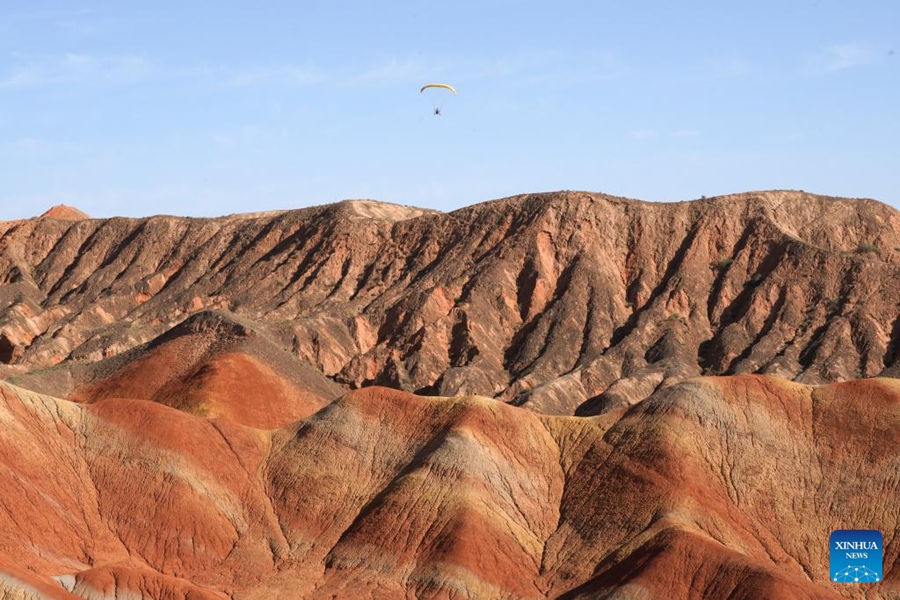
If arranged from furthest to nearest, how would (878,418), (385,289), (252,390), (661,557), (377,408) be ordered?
(385,289) < (252,390) < (377,408) < (878,418) < (661,557)

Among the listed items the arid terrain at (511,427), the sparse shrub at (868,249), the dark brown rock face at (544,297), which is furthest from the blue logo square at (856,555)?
the sparse shrub at (868,249)

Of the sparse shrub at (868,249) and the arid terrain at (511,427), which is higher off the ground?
the sparse shrub at (868,249)

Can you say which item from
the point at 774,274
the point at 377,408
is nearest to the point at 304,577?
the point at 377,408

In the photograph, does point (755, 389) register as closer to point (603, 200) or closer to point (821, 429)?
point (821, 429)

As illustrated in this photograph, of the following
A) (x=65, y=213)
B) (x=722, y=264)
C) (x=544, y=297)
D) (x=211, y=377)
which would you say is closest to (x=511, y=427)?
(x=211, y=377)

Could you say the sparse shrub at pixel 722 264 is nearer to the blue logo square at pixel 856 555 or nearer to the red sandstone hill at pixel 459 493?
the red sandstone hill at pixel 459 493

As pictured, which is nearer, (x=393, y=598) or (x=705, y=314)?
(x=393, y=598)

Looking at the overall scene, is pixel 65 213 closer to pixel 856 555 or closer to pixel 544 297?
pixel 544 297
